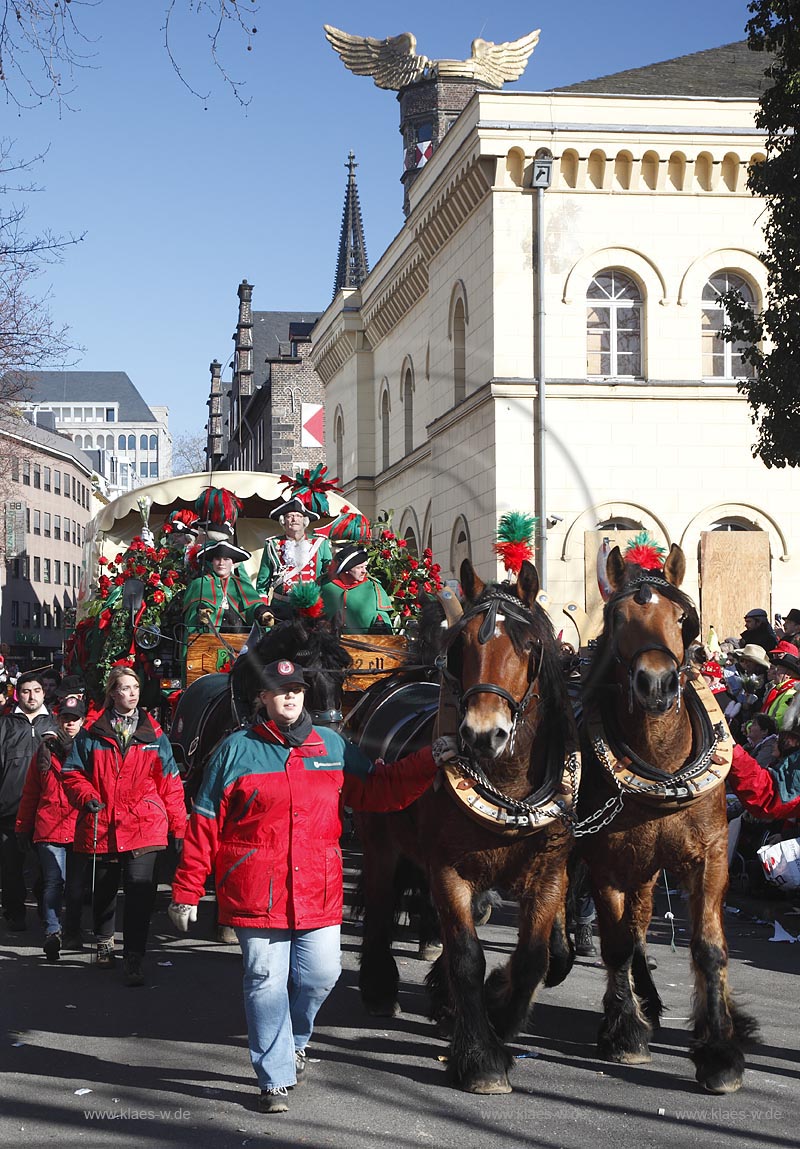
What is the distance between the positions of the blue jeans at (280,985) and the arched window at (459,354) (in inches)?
1013

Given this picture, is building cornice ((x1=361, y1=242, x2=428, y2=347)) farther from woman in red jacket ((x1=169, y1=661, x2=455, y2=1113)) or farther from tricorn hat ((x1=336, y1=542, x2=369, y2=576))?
woman in red jacket ((x1=169, y1=661, x2=455, y2=1113))

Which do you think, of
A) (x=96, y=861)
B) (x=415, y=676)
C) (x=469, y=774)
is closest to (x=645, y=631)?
(x=469, y=774)

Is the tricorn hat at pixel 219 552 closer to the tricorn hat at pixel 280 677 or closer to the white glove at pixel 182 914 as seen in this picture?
Answer: the tricorn hat at pixel 280 677

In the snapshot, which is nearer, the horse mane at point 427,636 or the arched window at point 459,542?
the horse mane at point 427,636

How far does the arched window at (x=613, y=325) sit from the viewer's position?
1087 inches

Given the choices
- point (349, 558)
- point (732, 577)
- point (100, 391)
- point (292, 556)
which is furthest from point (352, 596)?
point (100, 391)

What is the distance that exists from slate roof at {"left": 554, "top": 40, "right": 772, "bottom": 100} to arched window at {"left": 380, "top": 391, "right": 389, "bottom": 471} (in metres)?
11.7

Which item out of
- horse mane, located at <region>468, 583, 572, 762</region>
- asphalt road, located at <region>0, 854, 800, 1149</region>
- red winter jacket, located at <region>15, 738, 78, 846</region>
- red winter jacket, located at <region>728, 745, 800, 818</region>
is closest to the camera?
asphalt road, located at <region>0, 854, 800, 1149</region>

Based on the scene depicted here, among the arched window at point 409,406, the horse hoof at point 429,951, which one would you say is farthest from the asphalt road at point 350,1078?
the arched window at point 409,406

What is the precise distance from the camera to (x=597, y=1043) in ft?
21.6

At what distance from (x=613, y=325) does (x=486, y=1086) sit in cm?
2323

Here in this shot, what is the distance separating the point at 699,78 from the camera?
31.3 metres

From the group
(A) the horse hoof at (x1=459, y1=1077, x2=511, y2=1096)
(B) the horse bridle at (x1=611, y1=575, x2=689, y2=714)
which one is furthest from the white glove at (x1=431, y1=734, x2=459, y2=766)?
(A) the horse hoof at (x1=459, y1=1077, x2=511, y2=1096)

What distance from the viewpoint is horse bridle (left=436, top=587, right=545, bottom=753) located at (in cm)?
590
